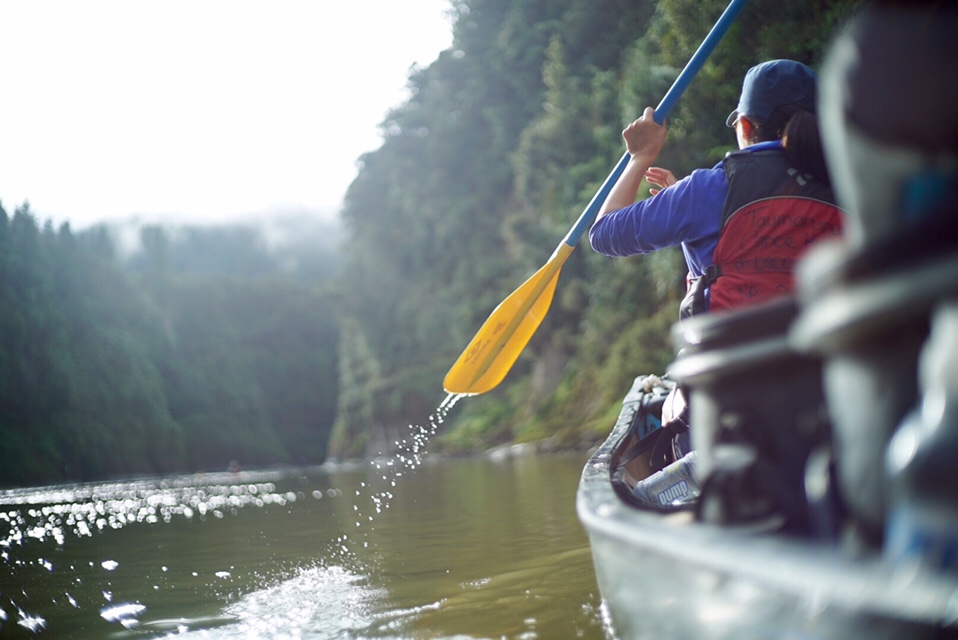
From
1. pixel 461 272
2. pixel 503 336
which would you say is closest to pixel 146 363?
pixel 461 272

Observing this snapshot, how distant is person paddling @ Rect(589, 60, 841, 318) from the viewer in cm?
224

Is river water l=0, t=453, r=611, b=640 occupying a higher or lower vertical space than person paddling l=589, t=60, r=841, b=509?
lower

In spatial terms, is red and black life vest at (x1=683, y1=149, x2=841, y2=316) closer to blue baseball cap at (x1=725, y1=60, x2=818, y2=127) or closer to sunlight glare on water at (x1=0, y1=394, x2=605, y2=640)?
blue baseball cap at (x1=725, y1=60, x2=818, y2=127)

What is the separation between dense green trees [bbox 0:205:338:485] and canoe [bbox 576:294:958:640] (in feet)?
143

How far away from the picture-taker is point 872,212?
3.50 ft

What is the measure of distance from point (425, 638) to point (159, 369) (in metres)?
77.5

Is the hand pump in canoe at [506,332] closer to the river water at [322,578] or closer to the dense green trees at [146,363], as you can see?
the river water at [322,578]

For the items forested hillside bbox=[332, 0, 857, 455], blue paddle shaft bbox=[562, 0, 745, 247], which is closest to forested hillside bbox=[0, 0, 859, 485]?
forested hillside bbox=[332, 0, 857, 455]

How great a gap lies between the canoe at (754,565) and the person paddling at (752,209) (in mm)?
797

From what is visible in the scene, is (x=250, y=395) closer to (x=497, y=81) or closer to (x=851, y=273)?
(x=497, y=81)

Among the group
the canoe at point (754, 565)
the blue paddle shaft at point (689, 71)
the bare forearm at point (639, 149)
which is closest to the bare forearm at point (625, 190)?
the bare forearm at point (639, 149)

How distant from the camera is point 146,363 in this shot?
60562 mm

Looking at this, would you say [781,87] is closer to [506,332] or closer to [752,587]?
[752,587]

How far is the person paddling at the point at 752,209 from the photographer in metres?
2.24
